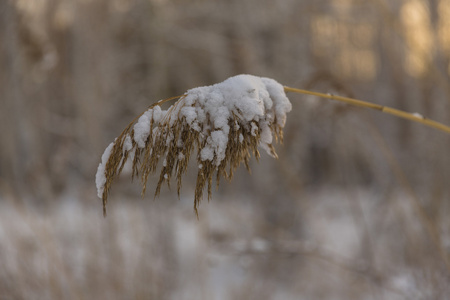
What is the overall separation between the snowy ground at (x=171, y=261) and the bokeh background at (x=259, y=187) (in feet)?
0.04

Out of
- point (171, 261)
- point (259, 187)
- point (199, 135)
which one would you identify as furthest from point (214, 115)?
point (259, 187)

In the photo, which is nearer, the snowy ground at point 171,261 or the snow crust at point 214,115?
the snow crust at point 214,115

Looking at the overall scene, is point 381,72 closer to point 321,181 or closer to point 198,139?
point 321,181

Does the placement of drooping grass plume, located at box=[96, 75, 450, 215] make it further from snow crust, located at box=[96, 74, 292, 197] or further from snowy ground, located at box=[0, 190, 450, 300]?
snowy ground, located at box=[0, 190, 450, 300]

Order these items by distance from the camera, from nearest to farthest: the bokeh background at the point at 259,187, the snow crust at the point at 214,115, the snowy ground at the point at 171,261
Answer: the snow crust at the point at 214,115
the snowy ground at the point at 171,261
the bokeh background at the point at 259,187

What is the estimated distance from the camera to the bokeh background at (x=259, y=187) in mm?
2242

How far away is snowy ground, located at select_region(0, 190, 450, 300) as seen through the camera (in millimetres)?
1896

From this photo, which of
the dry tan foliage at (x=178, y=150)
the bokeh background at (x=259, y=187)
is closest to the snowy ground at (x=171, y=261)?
the bokeh background at (x=259, y=187)

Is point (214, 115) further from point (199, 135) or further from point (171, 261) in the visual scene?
point (171, 261)

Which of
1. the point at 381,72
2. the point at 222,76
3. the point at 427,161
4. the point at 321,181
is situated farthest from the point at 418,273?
the point at 381,72

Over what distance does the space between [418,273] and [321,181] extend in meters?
7.83

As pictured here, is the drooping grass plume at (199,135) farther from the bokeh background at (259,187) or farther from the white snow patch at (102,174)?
the bokeh background at (259,187)

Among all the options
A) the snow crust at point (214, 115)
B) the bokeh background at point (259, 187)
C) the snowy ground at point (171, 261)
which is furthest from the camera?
the bokeh background at point (259, 187)

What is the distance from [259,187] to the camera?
200 inches
